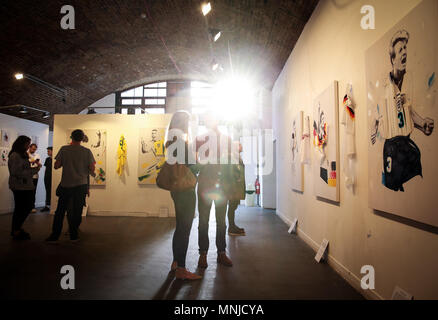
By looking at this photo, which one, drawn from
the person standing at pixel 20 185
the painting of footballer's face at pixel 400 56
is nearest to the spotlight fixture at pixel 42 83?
the person standing at pixel 20 185

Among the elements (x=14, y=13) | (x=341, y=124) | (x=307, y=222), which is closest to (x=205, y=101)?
(x=14, y=13)

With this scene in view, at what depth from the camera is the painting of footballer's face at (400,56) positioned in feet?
5.72

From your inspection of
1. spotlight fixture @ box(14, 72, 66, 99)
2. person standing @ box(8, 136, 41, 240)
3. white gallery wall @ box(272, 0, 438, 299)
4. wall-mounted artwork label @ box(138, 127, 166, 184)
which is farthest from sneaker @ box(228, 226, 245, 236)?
spotlight fixture @ box(14, 72, 66, 99)

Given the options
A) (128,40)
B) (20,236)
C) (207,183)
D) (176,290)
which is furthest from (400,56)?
(128,40)

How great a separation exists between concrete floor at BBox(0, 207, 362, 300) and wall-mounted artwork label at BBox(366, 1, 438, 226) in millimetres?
1032

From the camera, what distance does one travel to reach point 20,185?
4.09m

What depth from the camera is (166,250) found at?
143 inches

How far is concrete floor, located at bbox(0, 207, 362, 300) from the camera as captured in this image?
7.53ft

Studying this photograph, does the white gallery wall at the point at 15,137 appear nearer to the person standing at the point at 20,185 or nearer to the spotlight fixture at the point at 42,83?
the spotlight fixture at the point at 42,83

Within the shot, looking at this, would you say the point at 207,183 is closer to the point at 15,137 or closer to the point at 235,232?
the point at 235,232

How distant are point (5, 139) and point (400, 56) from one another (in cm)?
854
